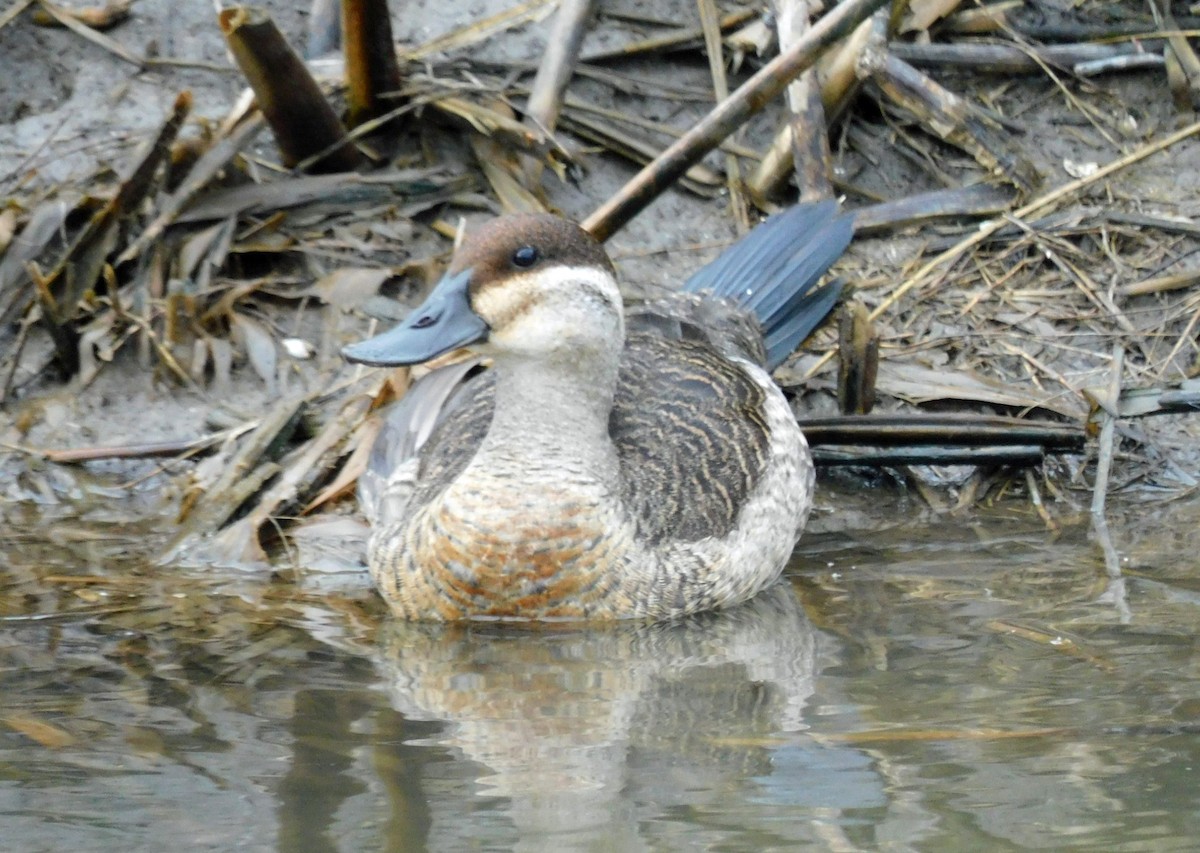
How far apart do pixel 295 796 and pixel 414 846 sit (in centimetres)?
39

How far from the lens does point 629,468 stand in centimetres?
538

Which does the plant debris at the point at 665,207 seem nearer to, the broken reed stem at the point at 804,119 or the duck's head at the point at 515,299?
the broken reed stem at the point at 804,119

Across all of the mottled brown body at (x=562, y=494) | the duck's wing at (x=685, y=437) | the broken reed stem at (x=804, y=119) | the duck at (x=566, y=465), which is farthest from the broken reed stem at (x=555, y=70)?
the mottled brown body at (x=562, y=494)

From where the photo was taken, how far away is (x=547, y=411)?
511 cm

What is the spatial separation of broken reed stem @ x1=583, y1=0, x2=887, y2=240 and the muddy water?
1.48 metres

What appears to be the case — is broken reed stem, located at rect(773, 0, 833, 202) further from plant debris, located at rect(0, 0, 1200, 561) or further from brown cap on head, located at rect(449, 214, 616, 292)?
brown cap on head, located at rect(449, 214, 616, 292)

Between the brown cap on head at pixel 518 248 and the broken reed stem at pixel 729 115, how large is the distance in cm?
131

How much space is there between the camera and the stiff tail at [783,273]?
6547 mm

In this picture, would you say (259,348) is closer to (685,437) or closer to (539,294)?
(685,437)

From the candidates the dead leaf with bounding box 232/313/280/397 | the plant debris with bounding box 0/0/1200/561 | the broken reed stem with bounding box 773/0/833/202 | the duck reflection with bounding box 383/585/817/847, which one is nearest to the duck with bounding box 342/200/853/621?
the duck reflection with bounding box 383/585/817/847

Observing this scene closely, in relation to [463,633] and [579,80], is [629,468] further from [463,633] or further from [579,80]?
[579,80]

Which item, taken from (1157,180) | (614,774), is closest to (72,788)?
(614,774)

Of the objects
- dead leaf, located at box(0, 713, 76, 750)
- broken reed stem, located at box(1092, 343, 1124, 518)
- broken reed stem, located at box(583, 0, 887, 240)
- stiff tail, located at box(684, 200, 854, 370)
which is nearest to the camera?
dead leaf, located at box(0, 713, 76, 750)

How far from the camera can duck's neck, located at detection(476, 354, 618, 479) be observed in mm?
5090
